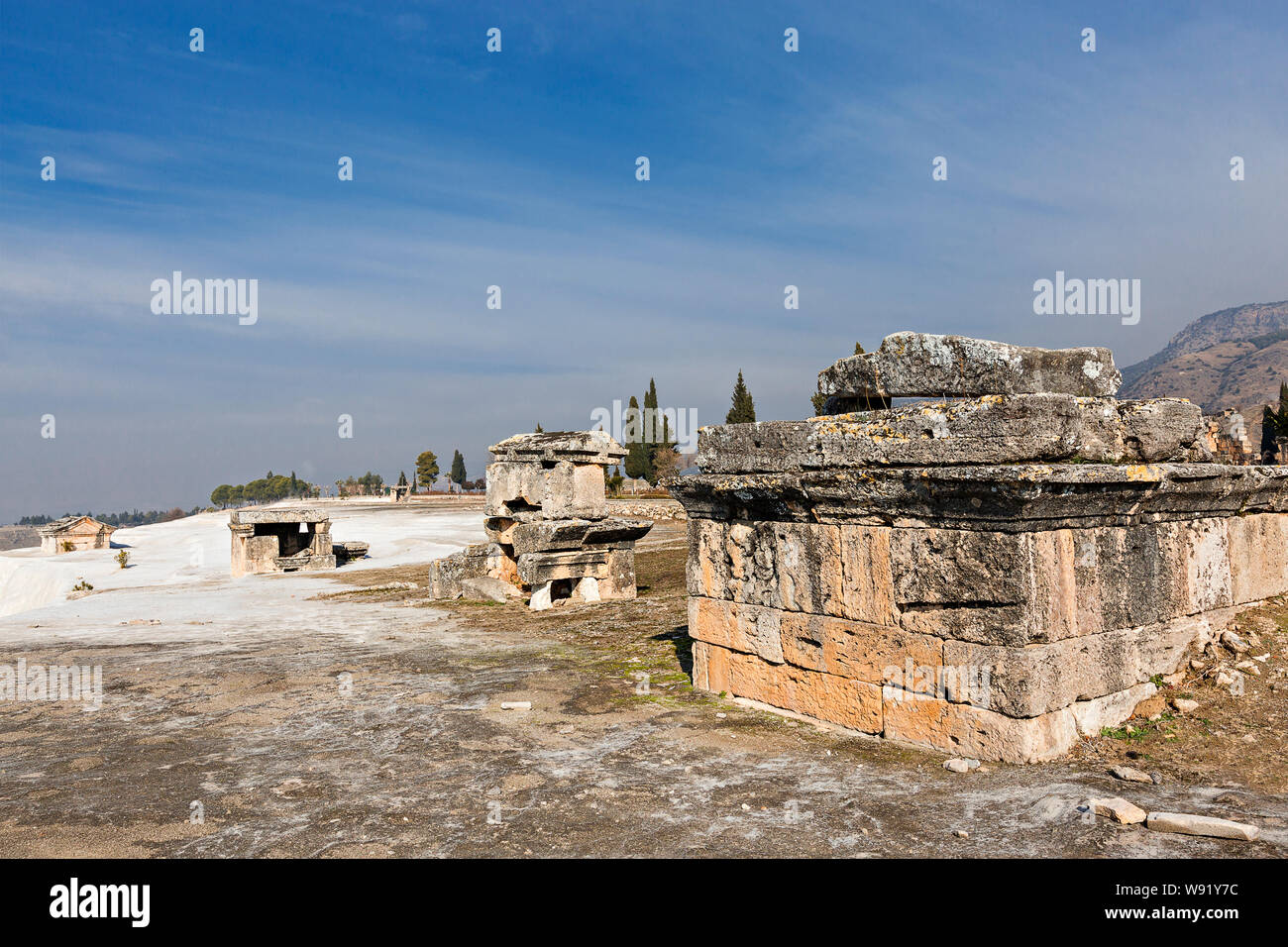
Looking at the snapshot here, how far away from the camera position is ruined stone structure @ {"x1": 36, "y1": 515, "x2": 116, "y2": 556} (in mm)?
23641

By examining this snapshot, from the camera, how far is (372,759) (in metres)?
4.63

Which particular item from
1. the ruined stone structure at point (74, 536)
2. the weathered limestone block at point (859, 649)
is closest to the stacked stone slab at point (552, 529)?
the weathered limestone block at point (859, 649)

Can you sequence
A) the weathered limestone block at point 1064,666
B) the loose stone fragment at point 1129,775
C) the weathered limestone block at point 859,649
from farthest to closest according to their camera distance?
the weathered limestone block at point 859,649, the weathered limestone block at point 1064,666, the loose stone fragment at point 1129,775

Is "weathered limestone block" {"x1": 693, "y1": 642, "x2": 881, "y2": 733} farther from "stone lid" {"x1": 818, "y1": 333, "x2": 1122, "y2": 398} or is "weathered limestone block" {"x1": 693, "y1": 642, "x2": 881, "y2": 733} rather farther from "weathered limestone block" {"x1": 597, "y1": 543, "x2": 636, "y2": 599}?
"weathered limestone block" {"x1": 597, "y1": 543, "x2": 636, "y2": 599}

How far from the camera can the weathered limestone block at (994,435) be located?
4188mm

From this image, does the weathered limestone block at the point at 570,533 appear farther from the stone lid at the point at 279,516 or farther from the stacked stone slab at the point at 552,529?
the stone lid at the point at 279,516

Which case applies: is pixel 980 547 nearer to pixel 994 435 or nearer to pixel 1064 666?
pixel 994 435

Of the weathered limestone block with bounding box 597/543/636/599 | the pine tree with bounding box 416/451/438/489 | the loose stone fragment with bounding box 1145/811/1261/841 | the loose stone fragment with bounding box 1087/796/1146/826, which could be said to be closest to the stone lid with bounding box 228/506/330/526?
the weathered limestone block with bounding box 597/543/636/599

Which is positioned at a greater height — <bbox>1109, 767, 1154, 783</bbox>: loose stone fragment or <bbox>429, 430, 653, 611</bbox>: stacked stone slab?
<bbox>429, 430, 653, 611</bbox>: stacked stone slab

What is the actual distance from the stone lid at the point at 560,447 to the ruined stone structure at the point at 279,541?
8147 mm

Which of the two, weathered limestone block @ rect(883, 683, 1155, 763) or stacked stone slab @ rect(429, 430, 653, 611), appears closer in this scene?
weathered limestone block @ rect(883, 683, 1155, 763)

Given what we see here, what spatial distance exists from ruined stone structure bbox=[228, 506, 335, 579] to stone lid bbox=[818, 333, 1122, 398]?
1588cm
